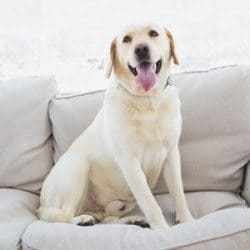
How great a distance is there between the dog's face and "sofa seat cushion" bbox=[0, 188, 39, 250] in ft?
1.88

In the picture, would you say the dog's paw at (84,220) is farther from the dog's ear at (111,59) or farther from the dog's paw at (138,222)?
the dog's ear at (111,59)

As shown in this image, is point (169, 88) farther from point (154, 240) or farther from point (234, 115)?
point (154, 240)

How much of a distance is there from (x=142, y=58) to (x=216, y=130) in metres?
0.48

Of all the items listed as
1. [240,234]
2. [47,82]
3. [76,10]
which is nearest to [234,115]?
[240,234]

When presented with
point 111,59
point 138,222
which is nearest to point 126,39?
point 111,59

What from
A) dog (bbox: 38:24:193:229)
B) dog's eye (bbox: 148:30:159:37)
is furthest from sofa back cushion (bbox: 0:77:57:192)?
dog's eye (bbox: 148:30:159:37)

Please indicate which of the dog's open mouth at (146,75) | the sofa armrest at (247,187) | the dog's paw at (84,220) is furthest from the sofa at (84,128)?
the dog's open mouth at (146,75)

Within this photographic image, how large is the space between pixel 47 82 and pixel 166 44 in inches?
23.8

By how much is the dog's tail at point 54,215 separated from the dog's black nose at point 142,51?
58 cm

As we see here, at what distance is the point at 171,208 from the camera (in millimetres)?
1535

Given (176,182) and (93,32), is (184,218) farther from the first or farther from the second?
(93,32)

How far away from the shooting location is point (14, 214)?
1.46 meters

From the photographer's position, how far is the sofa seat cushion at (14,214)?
1244mm

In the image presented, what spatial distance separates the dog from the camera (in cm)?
138
